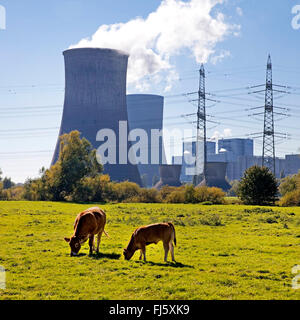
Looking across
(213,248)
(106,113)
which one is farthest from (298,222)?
(106,113)

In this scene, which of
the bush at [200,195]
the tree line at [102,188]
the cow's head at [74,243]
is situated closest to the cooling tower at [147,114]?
the tree line at [102,188]

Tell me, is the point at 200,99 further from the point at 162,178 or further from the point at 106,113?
the point at 162,178

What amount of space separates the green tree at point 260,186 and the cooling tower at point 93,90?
4027 cm

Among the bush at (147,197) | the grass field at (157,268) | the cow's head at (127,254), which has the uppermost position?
the cow's head at (127,254)

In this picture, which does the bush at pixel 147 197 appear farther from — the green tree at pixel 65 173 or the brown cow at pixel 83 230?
the brown cow at pixel 83 230

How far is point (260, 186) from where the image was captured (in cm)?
4688

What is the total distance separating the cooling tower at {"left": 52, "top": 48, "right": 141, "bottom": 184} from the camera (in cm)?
7962

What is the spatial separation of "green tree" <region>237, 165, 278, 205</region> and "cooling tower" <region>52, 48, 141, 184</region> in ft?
132

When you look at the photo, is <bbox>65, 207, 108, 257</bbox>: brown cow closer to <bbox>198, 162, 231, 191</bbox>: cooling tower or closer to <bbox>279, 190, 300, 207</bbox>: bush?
<bbox>279, 190, 300, 207</bbox>: bush

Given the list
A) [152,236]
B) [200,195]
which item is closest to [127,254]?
[152,236]

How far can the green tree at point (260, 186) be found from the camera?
46.7m

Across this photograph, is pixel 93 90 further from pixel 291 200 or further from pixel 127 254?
pixel 127 254

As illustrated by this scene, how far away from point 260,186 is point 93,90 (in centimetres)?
4456

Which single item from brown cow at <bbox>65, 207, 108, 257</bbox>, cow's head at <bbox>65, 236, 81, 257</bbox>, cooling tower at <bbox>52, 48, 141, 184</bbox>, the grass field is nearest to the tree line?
cooling tower at <bbox>52, 48, 141, 184</bbox>
